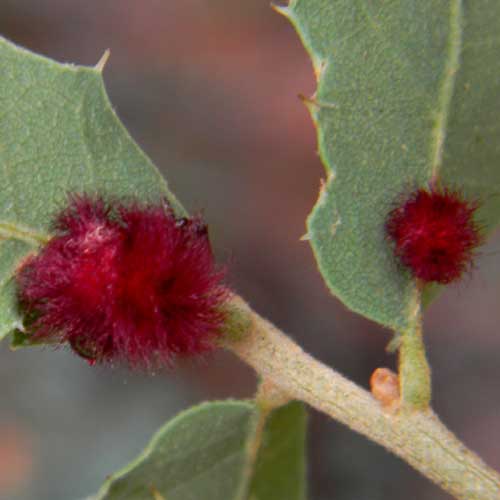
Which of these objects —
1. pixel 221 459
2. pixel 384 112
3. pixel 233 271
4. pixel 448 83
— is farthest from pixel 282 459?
pixel 233 271

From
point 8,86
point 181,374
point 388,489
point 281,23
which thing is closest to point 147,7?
point 281,23

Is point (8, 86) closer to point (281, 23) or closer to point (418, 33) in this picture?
point (418, 33)

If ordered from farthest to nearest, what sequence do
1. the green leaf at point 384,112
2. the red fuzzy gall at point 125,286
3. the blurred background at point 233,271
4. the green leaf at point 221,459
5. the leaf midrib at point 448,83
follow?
the blurred background at point 233,271 < the green leaf at point 221,459 < the leaf midrib at point 448,83 < the green leaf at point 384,112 < the red fuzzy gall at point 125,286

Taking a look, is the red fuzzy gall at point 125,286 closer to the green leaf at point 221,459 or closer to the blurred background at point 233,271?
the green leaf at point 221,459

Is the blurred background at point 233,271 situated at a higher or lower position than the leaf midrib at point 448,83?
lower

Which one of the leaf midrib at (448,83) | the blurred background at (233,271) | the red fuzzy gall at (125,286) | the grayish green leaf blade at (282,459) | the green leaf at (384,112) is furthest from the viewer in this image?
the blurred background at (233,271)

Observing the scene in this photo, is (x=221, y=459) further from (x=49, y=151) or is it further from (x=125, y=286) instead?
(x=49, y=151)

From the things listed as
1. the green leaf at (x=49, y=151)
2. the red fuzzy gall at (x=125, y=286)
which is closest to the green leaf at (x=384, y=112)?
the red fuzzy gall at (x=125, y=286)
